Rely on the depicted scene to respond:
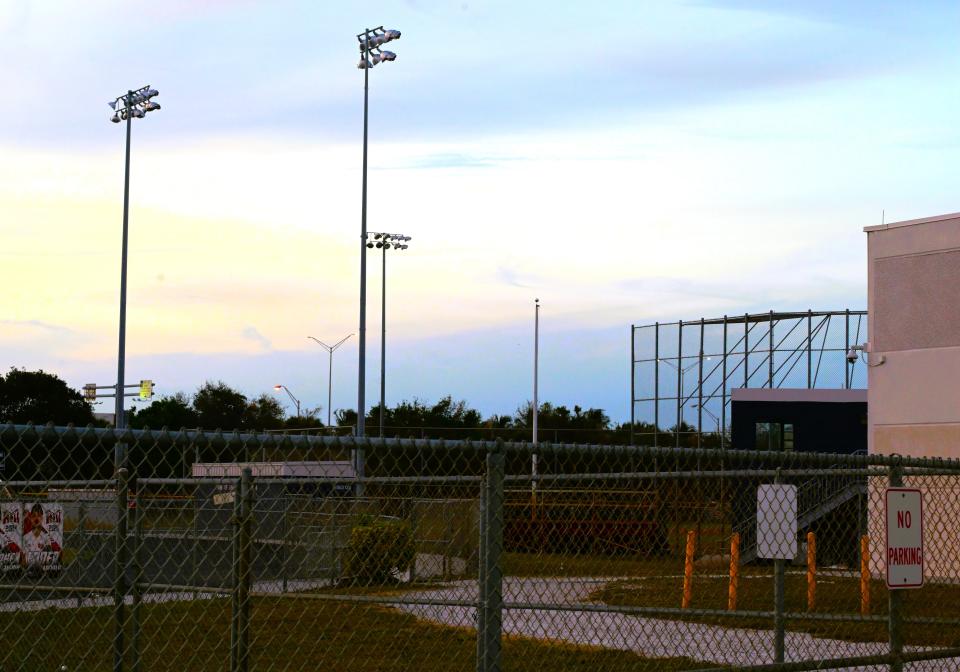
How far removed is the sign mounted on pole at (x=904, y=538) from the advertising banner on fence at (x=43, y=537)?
7.30 metres

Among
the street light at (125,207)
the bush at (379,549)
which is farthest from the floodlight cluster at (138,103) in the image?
the bush at (379,549)

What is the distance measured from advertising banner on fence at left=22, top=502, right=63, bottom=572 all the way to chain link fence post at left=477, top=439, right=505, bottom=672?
682 centimetres

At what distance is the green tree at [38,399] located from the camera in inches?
2857

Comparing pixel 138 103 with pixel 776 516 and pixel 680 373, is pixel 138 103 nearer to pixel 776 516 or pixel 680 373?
pixel 680 373

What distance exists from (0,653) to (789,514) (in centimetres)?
710

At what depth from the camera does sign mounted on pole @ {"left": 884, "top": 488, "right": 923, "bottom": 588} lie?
23.1 feet

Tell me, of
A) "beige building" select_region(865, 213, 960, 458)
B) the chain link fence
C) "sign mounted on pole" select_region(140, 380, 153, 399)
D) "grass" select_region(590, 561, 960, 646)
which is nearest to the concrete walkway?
the chain link fence

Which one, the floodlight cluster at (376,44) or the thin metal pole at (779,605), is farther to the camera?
the floodlight cluster at (376,44)

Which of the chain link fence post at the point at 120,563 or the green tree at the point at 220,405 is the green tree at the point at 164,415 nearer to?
the green tree at the point at 220,405

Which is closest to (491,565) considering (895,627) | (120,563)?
(120,563)

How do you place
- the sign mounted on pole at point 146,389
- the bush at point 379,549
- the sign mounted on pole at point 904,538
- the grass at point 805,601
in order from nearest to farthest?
the sign mounted on pole at point 904,538, the bush at point 379,549, the grass at point 805,601, the sign mounted on pole at point 146,389

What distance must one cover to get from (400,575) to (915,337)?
57.2 feet

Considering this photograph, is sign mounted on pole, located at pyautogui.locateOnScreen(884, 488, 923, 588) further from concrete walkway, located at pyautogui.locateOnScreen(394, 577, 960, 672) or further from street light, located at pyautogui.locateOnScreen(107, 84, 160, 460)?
street light, located at pyautogui.locateOnScreen(107, 84, 160, 460)

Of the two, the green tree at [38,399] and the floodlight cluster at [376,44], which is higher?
the floodlight cluster at [376,44]
